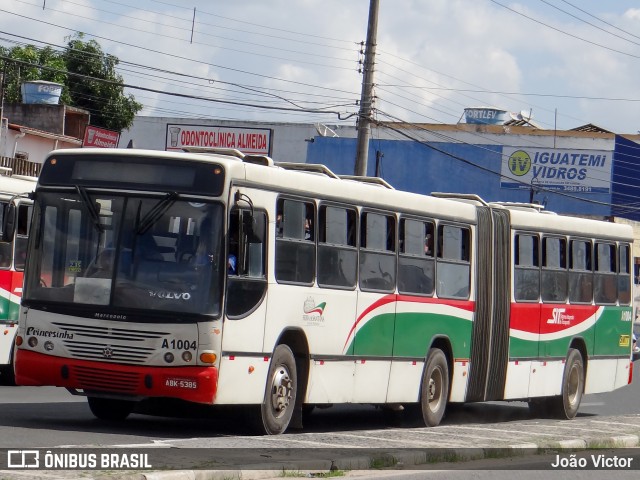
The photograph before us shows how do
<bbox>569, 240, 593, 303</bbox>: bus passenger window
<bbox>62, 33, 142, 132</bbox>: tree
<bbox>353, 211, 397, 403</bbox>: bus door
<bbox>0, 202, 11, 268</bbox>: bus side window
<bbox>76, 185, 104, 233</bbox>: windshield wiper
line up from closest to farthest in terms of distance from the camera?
1. <bbox>76, 185, 104, 233</bbox>: windshield wiper
2. <bbox>353, 211, 397, 403</bbox>: bus door
3. <bbox>0, 202, 11, 268</bbox>: bus side window
4. <bbox>569, 240, 593, 303</bbox>: bus passenger window
5. <bbox>62, 33, 142, 132</bbox>: tree

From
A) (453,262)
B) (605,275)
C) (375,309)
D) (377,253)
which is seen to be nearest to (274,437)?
(375,309)

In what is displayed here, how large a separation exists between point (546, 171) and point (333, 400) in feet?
162

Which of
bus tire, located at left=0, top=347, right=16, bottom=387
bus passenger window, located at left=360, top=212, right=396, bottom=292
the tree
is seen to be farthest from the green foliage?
bus passenger window, located at left=360, top=212, right=396, bottom=292

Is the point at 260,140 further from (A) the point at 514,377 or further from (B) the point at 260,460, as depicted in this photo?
(B) the point at 260,460

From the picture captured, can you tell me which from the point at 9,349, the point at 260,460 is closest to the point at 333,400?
the point at 260,460

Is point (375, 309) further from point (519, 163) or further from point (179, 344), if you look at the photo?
point (519, 163)

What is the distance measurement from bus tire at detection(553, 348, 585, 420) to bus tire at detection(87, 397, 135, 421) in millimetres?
8103

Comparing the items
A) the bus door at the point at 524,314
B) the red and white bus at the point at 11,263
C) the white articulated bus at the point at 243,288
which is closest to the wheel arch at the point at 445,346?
the white articulated bus at the point at 243,288

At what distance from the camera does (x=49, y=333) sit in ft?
43.0

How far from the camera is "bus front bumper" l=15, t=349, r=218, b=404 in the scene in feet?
41.4

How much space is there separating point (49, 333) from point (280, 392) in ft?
7.91

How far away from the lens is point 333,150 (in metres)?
65.6

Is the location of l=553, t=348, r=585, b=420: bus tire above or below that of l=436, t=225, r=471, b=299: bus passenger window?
below

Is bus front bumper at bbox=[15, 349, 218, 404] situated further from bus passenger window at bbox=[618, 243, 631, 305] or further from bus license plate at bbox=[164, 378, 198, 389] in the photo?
bus passenger window at bbox=[618, 243, 631, 305]
